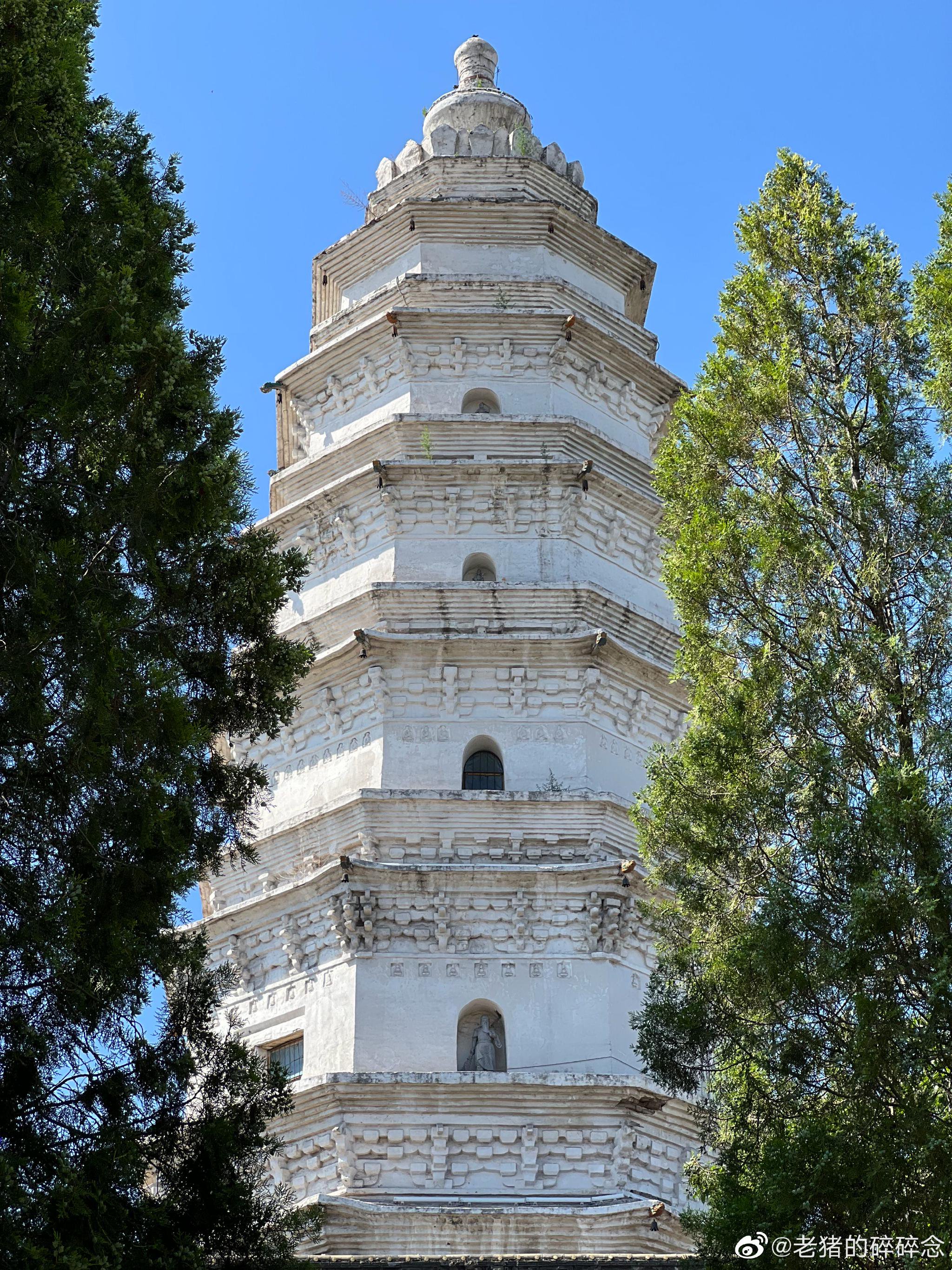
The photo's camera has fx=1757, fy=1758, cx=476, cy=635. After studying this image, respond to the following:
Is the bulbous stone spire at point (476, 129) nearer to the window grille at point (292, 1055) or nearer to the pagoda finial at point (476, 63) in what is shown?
the pagoda finial at point (476, 63)

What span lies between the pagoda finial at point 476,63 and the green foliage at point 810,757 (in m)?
12.8

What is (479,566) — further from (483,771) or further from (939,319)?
(939,319)

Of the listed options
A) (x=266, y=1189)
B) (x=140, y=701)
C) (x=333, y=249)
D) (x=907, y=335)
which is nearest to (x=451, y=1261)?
(x=266, y=1189)

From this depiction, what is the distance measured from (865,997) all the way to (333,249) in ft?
46.0

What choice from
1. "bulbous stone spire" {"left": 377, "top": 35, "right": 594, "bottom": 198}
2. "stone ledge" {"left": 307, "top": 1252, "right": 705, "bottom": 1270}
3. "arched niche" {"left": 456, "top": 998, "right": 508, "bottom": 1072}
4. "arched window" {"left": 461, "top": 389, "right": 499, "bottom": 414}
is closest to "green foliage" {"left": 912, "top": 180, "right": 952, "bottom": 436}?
"stone ledge" {"left": 307, "top": 1252, "right": 705, "bottom": 1270}

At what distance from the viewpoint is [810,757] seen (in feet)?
30.0

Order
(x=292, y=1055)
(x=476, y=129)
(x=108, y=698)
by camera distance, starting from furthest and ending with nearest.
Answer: (x=476, y=129) → (x=292, y=1055) → (x=108, y=698)

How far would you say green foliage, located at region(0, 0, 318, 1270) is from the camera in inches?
293

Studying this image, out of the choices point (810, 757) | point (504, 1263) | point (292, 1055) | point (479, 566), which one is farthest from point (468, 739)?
point (810, 757)

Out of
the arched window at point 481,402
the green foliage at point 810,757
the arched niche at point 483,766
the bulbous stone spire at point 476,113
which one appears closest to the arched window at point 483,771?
the arched niche at point 483,766

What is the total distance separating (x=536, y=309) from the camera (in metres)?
18.6

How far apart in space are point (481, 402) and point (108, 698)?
1110cm

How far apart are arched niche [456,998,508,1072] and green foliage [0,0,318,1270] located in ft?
16.2

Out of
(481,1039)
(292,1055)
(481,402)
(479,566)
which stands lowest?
(292,1055)
